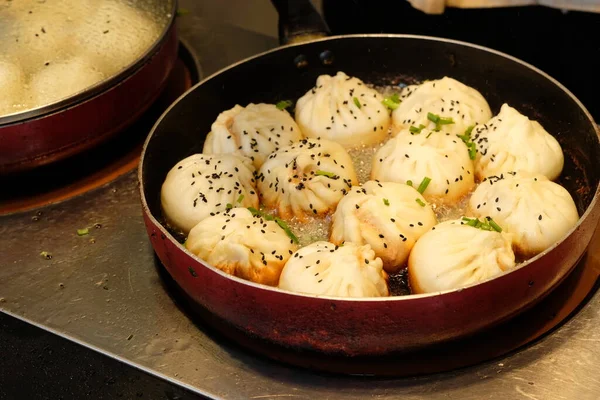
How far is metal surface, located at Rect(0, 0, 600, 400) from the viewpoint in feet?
4.54

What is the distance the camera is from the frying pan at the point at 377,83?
129 cm

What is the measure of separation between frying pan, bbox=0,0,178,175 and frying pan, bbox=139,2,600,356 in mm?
166

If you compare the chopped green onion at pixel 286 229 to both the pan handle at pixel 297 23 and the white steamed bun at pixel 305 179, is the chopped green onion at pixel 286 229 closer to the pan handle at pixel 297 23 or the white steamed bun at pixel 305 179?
the white steamed bun at pixel 305 179

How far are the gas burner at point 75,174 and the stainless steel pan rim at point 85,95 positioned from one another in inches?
8.3

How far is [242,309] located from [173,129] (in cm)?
78

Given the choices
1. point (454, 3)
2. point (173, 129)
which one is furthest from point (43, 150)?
point (454, 3)

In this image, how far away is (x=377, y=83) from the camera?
2316 millimetres

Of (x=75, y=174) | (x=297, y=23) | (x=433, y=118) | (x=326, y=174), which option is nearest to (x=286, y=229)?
(x=326, y=174)

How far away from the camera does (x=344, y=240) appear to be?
165 centimetres

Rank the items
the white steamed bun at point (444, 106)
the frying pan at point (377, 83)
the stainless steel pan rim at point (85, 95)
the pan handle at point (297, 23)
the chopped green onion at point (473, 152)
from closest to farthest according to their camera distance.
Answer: the frying pan at point (377, 83) → the stainless steel pan rim at point (85, 95) → the chopped green onion at point (473, 152) → the white steamed bun at point (444, 106) → the pan handle at point (297, 23)

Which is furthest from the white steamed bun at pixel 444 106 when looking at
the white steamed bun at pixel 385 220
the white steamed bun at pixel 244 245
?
the white steamed bun at pixel 244 245

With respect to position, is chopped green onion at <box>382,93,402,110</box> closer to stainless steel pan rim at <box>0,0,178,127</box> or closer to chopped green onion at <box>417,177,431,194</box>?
chopped green onion at <box>417,177,431,194</box>

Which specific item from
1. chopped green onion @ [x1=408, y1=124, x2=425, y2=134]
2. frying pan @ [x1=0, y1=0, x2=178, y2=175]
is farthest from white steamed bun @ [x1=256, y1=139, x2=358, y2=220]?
frying pan @ [x1=0, y1=0, x2=178, y2=175]

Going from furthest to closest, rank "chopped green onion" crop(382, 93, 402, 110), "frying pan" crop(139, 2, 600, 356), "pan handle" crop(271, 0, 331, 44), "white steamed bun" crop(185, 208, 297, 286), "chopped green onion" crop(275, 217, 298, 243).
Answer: "pan handle" crop(271, 0, 331, 44) → "chopped green onion" crop(382, 93, 402, 110) → "chopped green onion" crop(275, 217, 298, 243) → "white steamed bun" crop(185, 208, 297, 286) → "frying pan" crop(139, 2, 600, 356)
